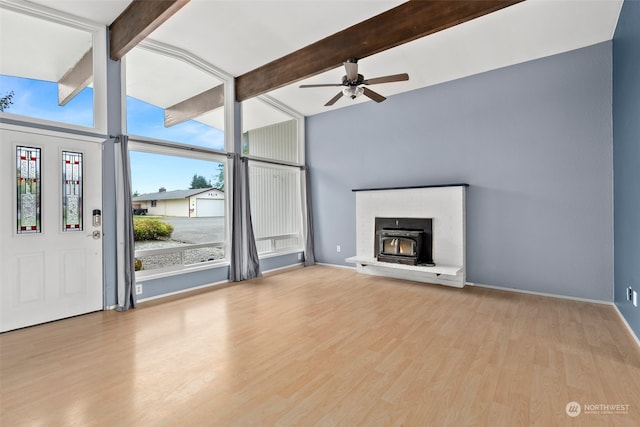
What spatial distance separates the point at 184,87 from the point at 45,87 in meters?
1.79

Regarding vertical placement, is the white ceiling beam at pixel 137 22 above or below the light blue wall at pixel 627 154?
above

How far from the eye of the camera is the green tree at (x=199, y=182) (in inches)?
187

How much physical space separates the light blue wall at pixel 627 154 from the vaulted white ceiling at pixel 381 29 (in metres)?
0.44

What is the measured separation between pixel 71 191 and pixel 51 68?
4.84 ft

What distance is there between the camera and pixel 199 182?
15.9 ft

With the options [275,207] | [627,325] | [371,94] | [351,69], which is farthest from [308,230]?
[627,325]

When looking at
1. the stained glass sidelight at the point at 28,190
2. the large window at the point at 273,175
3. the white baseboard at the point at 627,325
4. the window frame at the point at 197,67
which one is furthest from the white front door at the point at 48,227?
the white baseboard at the point at 627,325

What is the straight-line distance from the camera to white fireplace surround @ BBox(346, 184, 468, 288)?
15.1 feet

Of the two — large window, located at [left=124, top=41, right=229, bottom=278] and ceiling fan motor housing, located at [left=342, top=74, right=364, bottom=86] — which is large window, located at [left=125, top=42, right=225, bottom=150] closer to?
large window, located at [left=124, top=41, right=229, bottom=278]

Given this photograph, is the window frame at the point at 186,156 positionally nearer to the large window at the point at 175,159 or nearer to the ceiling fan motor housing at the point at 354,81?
the large window at the point at 175,159

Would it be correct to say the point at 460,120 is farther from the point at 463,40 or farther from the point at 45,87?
the point at 45,87

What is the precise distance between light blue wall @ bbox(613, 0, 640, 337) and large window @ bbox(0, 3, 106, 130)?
18.8ft

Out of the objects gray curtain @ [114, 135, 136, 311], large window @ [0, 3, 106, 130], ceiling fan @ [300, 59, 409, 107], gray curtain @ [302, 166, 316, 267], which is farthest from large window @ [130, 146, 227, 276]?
ceiling fan @ [300, 59, 409, 107]

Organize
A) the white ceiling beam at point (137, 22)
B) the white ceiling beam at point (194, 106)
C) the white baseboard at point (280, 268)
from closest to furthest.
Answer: the white ceiling beam at point (137, 22) → the white ceiling beam at point (194, 106) → the white baseboard at point (280, 268)
